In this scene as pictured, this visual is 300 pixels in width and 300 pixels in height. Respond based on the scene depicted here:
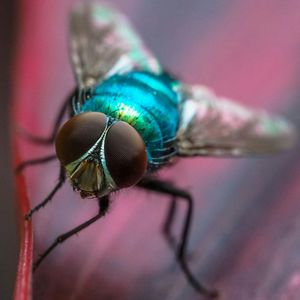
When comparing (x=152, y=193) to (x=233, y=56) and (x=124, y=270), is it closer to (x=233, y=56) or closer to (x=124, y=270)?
(x=124, y=270)

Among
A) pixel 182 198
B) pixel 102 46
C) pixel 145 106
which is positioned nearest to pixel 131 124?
pixel 145 106

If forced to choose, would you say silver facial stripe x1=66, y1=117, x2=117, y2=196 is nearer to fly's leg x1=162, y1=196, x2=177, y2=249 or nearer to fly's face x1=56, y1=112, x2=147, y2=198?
Result: fly's face x1=56, y1=112, x2=147, y2=198

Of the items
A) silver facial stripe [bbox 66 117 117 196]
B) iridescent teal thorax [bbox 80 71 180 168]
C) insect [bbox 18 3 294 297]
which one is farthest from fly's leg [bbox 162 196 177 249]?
silver facial stripe [bbox 66 117 117 196]

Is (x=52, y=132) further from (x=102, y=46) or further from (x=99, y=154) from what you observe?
(x=99, y=154)

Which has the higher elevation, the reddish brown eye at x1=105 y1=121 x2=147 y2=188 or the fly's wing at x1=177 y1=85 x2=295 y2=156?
the reddish brown eye at x1=105 y1=121 x2=147 y2=188

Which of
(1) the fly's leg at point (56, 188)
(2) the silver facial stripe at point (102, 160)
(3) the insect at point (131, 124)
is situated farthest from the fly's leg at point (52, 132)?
(2) the silver facial stripe at point (102, 160)

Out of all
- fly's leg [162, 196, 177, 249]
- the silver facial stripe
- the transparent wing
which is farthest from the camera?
the transparent wing

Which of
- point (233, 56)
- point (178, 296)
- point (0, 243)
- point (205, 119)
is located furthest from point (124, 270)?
point (233, 56)
